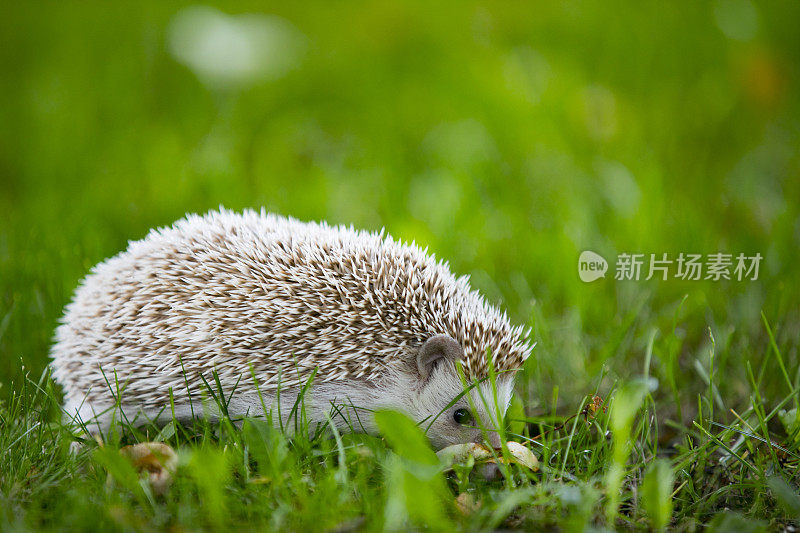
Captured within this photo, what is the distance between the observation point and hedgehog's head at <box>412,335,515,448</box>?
2.50 meters

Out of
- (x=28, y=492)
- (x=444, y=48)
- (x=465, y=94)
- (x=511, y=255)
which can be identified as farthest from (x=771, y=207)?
(x=28, y=492)

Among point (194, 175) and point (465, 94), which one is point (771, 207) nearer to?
point (465, 94)

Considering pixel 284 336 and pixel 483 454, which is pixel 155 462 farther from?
pixel 483 454

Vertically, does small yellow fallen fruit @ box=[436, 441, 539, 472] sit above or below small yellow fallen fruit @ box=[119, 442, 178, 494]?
Answer: below

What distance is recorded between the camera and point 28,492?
210 cm

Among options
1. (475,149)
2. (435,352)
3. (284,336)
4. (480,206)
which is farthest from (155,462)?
(475,149)

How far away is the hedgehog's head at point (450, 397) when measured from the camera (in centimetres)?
250

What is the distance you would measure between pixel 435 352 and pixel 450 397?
19 centimetres

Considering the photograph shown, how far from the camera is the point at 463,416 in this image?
260 centimetres

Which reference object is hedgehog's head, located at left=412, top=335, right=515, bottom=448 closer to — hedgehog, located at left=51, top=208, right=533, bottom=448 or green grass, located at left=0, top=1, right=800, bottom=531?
hedgehog, located at left=51, top=208, right=533, bottom=448

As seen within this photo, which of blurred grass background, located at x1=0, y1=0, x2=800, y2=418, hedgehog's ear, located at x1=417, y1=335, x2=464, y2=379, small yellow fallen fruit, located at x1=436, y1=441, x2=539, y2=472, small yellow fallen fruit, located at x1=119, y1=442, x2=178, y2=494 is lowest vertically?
small yellow fallen fruit, located at x1=436, y1=441, x2=539, y2=472

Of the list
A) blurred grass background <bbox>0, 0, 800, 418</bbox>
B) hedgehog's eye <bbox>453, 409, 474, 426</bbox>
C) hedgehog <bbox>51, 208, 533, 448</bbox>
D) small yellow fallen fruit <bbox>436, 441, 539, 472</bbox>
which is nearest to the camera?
small yellow fallen fruit <bbox>436, 441, 539, 472</bbox>

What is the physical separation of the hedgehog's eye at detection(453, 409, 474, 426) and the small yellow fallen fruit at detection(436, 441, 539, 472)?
0.20 meters

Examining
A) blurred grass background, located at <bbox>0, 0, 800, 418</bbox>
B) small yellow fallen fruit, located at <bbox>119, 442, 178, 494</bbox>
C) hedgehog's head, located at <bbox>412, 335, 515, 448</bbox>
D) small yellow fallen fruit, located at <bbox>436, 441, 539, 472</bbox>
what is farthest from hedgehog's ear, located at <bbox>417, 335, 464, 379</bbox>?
small yellow fallen fruit, located at <bbox>119, 442, 178, 494</bbox>
